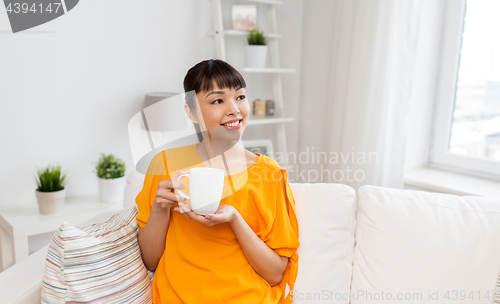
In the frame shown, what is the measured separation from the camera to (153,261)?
3.90 ft

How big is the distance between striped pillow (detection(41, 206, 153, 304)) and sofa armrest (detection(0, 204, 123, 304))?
6 cm

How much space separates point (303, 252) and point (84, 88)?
1.46m

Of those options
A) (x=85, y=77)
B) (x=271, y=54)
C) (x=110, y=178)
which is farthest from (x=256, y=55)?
(x=110, y=178)

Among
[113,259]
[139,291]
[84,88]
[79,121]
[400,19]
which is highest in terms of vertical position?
[400,19]

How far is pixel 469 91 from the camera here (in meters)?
2.12

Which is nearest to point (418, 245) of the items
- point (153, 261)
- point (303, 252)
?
point (303, 252)

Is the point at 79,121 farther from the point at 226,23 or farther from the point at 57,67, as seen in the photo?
the point at 226,23

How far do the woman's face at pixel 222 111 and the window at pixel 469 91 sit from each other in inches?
62.2

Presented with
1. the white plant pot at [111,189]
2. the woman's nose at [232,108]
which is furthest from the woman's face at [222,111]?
the white plant pot at [111,189]

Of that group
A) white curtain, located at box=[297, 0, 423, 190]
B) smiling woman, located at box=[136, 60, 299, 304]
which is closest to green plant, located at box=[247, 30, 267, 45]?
white curtain, located at box=[297, 0, 423, 190]

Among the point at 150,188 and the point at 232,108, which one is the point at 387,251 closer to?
the point at 232,108

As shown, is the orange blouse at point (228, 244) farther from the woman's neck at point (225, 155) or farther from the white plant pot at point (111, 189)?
the white plant pot at point (111, 189)

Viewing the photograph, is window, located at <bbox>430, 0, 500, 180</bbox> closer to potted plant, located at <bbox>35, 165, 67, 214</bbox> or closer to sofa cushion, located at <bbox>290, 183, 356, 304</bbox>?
sofa cushion, located at <bbox>290, 183, 356, 304</bbox>

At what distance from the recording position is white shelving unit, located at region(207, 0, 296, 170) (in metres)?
2.19
